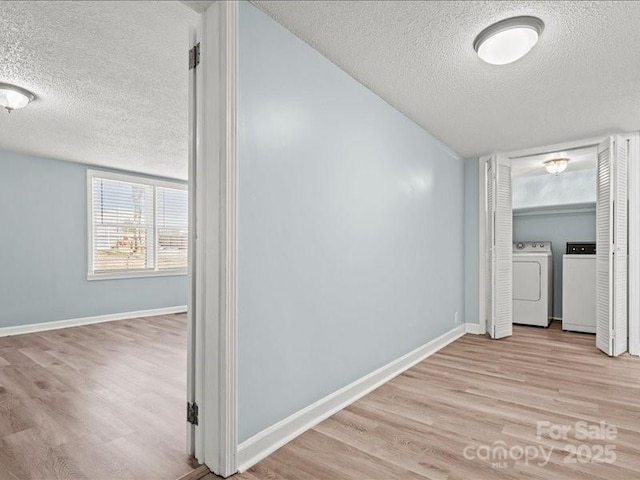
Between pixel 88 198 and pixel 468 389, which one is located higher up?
pixel 88 198

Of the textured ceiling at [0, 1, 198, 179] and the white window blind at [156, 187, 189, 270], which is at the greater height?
the textured ceiling at [0, 1, 198, 179]

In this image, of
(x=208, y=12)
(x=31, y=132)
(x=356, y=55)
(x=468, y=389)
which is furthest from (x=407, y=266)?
(x=31, y=132)

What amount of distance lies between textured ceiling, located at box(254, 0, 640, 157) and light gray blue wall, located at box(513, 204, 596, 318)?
7.01ft

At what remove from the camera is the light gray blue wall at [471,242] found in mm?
4570

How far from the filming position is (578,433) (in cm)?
204

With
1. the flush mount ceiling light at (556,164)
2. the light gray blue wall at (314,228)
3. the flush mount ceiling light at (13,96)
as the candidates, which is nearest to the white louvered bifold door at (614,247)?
the flush mount ceiling light at (556,164)

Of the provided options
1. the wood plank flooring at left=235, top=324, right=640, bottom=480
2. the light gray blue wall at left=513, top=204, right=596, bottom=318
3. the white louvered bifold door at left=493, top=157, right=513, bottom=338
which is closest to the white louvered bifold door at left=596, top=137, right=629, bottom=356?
the wood plank flooring at left=235, top=324, right=640, bottom=480

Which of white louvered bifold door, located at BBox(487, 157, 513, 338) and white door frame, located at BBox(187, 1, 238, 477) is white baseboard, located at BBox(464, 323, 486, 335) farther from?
white door frame, located at BBox(187, 1, 238, 477)

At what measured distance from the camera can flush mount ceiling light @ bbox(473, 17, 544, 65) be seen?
1.89 metres

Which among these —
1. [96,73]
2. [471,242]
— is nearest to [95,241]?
[96,73]

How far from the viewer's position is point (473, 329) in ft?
15.0

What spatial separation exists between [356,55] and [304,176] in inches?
34.6

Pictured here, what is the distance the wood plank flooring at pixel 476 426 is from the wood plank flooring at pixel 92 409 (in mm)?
639

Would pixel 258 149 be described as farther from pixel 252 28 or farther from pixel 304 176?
pixel 252 28
